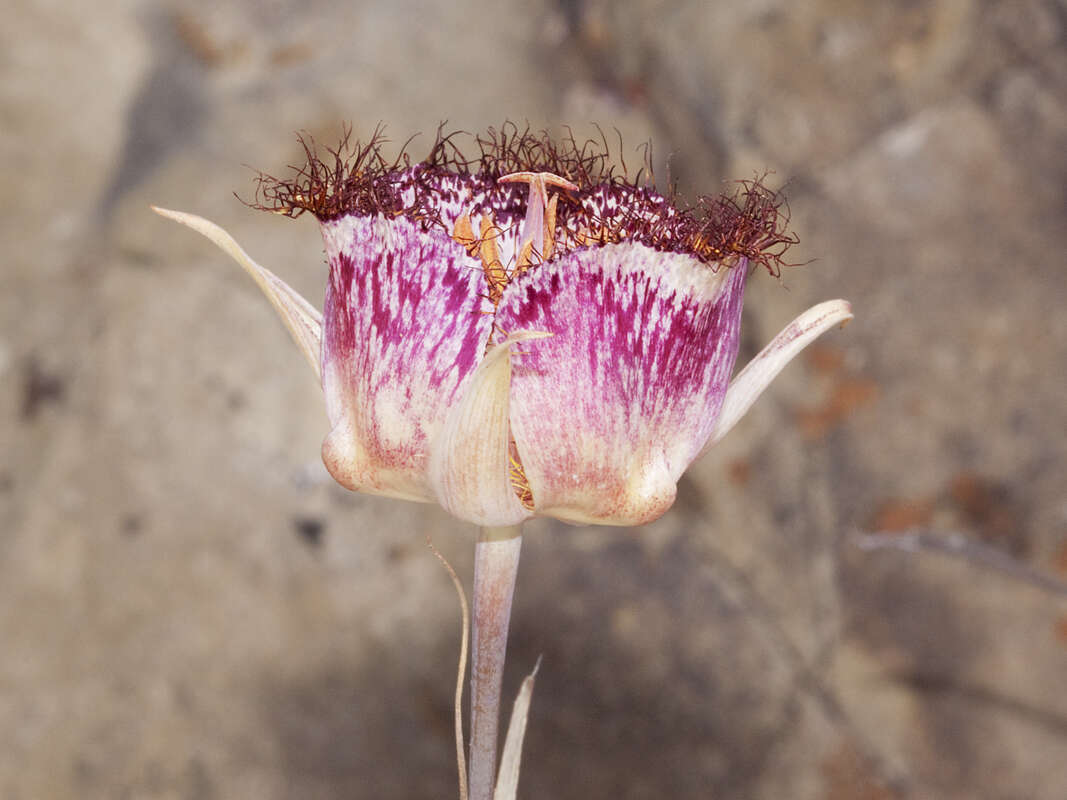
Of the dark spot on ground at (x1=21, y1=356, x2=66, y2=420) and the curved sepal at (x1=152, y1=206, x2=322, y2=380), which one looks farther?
the dark spot on ground at (x1=21, y1=356, x2=66, y2=420)

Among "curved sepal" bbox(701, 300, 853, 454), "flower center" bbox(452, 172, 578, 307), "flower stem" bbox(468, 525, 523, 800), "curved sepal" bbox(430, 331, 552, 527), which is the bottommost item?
"flower stem" bbox(468, 525, 523, 800)

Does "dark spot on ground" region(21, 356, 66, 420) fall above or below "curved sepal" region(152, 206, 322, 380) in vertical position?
above

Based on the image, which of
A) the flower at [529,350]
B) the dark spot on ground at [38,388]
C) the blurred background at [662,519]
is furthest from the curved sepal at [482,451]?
the dark spot on ground at [38,388]

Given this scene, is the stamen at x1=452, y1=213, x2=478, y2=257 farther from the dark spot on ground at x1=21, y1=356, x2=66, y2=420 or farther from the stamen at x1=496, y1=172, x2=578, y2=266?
the dark spot on ground at x1=21, y1=356, x2=66, y2=420

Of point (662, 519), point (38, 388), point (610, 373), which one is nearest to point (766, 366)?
point (610, 373)

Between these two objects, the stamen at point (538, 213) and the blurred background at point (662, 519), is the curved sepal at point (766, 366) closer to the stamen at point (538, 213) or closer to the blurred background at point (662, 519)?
the stamen at point (538, 213)

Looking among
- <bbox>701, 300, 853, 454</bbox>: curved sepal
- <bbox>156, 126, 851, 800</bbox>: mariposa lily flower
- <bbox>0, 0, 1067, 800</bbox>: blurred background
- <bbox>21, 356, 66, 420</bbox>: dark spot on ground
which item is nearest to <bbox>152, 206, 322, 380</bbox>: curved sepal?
<bbox>156, 126, 851, 800</bbox>: mariposa lily flower

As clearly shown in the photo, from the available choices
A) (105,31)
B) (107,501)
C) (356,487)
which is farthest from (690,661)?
(105,31)
